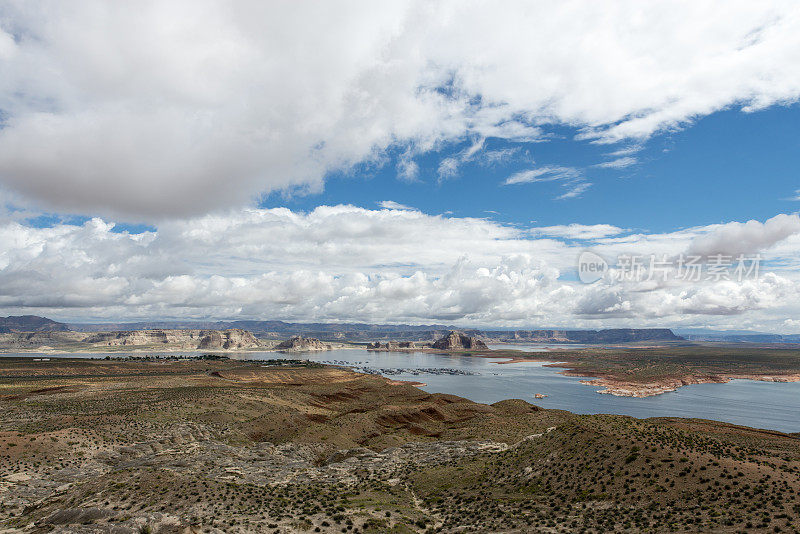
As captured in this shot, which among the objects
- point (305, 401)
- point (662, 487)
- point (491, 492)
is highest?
point (662, 487)

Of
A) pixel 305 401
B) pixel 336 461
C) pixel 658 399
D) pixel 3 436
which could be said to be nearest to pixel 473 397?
pixel 658 399

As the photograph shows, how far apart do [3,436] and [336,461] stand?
4413cm

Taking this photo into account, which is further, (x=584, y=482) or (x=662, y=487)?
(x=584, y=482)

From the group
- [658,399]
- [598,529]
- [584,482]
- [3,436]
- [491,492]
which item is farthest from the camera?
[658,399]

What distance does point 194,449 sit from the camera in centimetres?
5906

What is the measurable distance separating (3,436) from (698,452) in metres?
81.7

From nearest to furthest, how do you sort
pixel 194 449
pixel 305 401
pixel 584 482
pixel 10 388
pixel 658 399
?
pixel 584 482 < pixel 194 449 < pixel 305 401 < pixel 10 388 < pixel 658 399

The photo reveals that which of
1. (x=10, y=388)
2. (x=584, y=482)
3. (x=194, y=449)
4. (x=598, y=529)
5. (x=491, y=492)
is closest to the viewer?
(x=598, y=529)

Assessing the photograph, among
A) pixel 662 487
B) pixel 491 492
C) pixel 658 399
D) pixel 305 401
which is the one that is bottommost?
pixel 658 399

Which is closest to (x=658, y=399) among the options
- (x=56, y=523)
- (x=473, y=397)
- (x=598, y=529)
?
(x=473, y=397)

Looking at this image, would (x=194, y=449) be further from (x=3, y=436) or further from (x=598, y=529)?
(x=598, y=529)

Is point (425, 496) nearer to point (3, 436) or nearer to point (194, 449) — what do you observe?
point (194, 449)

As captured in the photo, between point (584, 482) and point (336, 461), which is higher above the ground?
point (584, 482)

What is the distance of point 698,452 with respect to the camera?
36594mm
